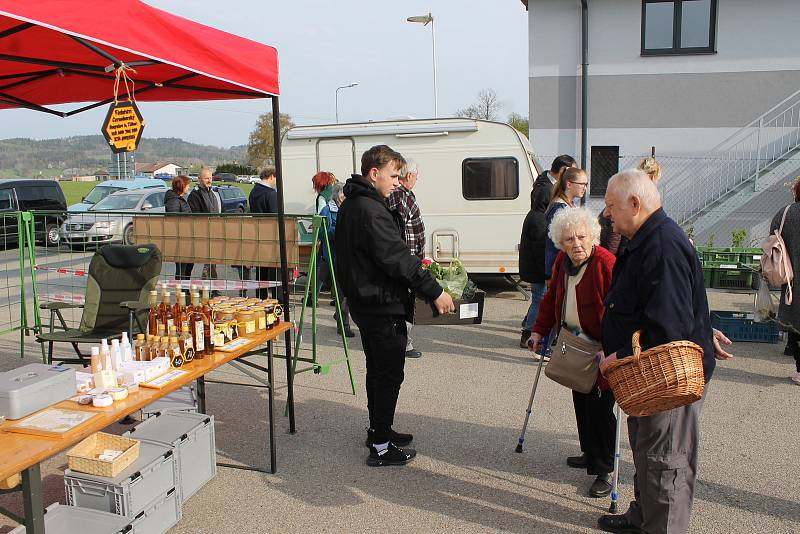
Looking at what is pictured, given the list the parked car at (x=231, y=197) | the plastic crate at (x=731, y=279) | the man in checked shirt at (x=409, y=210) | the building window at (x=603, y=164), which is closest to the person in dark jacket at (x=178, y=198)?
the man in checked shirt at (x=409, y=210)

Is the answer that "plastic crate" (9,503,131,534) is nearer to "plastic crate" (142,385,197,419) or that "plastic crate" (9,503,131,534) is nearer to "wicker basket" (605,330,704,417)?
"plastic crate" (142,385,197,419)

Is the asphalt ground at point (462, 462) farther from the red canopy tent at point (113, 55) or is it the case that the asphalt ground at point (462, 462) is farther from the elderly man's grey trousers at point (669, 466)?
the red canopy tent at point (113, 55)

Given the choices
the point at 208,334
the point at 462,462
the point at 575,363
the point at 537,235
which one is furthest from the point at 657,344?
the point at 537,235

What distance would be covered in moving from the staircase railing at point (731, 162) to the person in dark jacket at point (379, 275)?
449 inches

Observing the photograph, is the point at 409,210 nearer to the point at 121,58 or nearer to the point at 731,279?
the point at 121,58

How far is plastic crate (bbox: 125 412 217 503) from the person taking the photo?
12.2 ft

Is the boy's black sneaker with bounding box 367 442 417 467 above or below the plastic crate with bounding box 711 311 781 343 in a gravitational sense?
below

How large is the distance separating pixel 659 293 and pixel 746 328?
535cm

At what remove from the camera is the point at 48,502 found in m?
3.80

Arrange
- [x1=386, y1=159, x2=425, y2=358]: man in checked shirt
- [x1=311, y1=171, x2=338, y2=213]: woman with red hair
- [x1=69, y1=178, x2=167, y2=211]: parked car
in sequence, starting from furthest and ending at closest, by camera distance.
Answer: [x1=69, y1=178, x2=167, y2=211]: parked car < [x1=311, y1=171, x2=338, y2=213]: woman with red hair < [x1=386, y1=159, x2=425, y2=358]: man in checked shirt

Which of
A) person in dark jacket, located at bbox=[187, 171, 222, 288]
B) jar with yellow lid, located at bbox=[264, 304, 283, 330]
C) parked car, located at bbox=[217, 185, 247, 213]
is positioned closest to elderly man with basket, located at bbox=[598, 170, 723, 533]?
jar with yellow lid, located at bbox=[264, 304, 283, 330]

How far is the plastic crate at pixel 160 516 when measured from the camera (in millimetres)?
3268

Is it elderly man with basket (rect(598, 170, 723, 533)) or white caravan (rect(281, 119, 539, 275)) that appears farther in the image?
white caravan (rect(281, 119, 539, 275))

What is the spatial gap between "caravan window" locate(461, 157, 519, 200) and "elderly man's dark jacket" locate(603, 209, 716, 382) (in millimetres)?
6751
